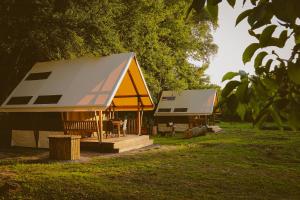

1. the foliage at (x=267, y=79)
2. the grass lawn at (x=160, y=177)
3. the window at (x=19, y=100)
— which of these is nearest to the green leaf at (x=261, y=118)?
the foliage at (x=267, y=79)

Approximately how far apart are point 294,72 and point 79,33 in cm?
1930

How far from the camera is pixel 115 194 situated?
8383 millimetres

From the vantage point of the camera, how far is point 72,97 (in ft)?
55.0

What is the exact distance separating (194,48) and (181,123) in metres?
8.13

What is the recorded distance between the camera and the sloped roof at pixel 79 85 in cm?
1619

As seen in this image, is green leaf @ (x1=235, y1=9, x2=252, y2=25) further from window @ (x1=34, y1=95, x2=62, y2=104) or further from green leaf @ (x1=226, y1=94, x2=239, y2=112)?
window @ (x1=34, y1=95, x2=62, y2=104)

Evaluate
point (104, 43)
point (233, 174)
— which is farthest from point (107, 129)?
point (233, 174)

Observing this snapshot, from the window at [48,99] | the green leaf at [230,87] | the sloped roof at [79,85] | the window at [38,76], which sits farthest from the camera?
the window at [38,76]

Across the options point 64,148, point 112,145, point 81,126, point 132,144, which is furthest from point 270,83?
point 132,144

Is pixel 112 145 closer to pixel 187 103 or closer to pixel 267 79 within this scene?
pixel 267 79

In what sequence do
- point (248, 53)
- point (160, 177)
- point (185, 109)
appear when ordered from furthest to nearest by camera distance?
point (185, 109)
point (160, 177)
point (248, 53)

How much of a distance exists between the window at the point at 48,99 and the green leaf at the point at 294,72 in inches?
645

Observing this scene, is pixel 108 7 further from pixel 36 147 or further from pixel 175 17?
pixel 175 17

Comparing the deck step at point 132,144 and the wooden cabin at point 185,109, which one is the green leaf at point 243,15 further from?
the wooden cabin at point 185,109
